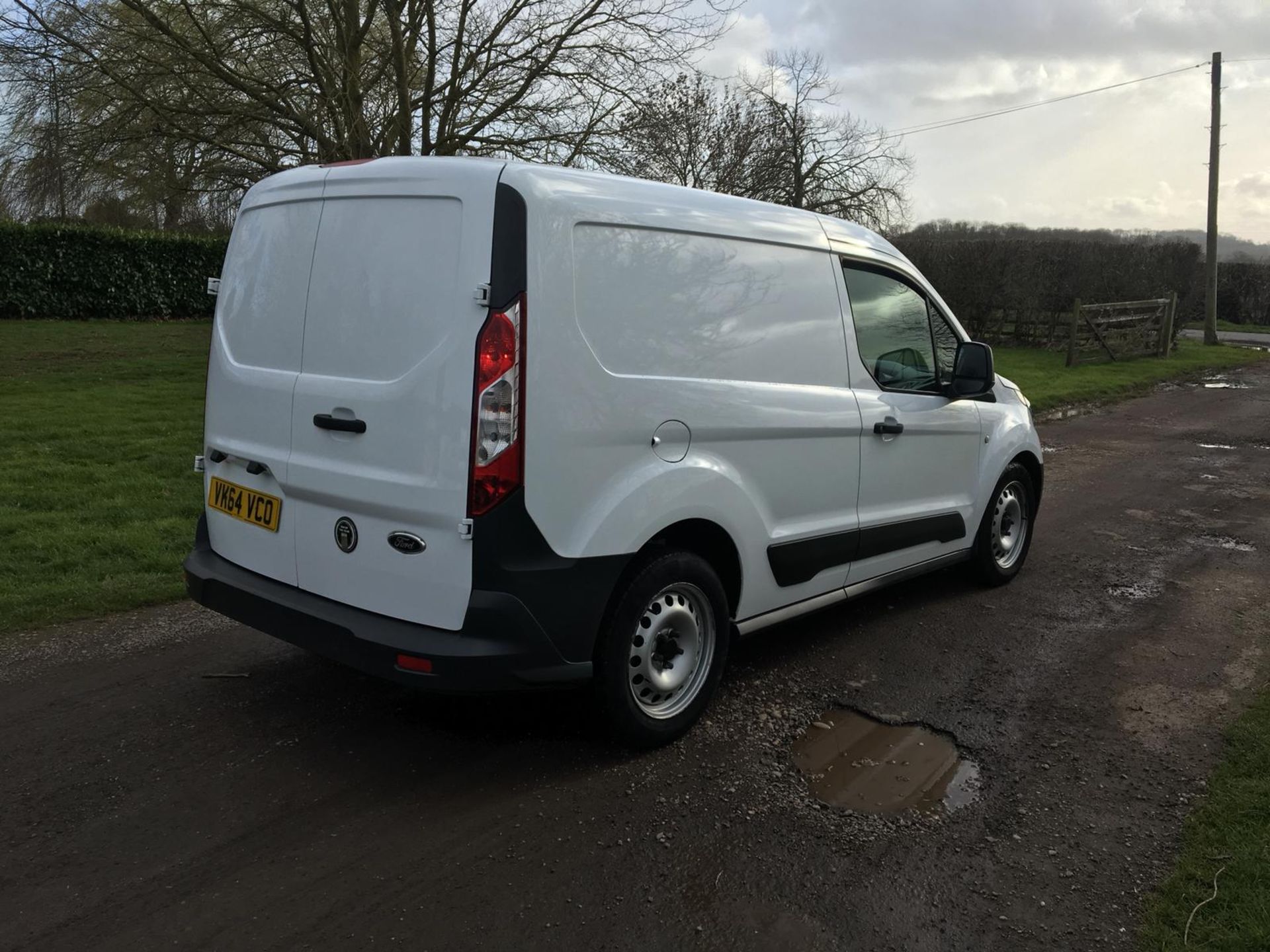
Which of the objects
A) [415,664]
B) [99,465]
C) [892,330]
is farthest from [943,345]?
[99,465]

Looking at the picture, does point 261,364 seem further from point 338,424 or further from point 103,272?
point 103,272

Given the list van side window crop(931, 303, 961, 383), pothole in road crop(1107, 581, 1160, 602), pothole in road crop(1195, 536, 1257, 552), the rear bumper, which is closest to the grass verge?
the rear bumper

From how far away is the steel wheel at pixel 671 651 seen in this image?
3.72 m

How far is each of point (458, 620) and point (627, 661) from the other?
689mm

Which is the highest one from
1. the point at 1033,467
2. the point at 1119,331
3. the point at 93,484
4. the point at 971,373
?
the point at 1119,331

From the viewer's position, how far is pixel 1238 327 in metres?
35.7

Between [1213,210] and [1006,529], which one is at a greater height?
[1213,210]

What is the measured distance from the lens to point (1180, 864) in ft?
10.2

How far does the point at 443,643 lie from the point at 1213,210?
31.0m

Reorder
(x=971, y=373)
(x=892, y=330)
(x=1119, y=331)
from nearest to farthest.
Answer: (x=892, y=330) → (x=971, y=373) → (x=1119, y=331)

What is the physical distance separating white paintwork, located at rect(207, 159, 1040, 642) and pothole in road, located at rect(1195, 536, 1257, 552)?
13.5ft

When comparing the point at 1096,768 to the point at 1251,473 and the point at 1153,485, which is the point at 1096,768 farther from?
the point at 1251,473

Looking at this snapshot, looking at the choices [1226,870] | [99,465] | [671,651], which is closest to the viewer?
[1226,870]

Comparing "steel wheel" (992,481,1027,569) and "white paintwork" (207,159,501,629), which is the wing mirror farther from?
"white paintwork" (207,159,501,629)
